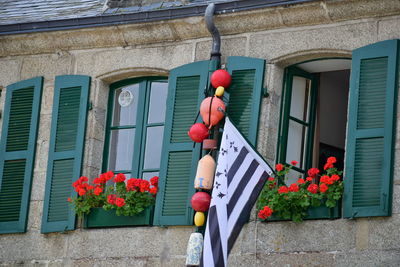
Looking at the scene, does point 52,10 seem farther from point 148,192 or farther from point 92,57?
point 148,192

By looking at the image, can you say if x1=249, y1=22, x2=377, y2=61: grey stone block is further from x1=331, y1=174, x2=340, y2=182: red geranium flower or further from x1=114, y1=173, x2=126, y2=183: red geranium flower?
x1=114, y1=173, x2=126, y2=183: red geranium flower

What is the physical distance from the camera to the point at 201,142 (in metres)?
14.0

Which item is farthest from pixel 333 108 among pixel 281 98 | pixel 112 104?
pixel 112 104

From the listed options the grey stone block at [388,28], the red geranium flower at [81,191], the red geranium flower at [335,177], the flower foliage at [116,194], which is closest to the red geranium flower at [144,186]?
the flower foliage at [116,194]

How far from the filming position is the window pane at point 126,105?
594 inches

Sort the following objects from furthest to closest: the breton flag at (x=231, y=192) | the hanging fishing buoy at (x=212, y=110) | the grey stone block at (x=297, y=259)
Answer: the hanging fishing buoy at (x=212, y=110) < the grey stone block at (x=297, y=259) < the breton flag at (x=231, y=192)

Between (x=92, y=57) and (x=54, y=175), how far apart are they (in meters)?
1.35

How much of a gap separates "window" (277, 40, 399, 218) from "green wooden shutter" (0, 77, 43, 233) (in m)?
2.81

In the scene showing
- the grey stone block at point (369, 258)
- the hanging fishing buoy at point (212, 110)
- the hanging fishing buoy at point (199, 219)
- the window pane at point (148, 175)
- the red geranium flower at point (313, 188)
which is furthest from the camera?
the window pane at point (148, 175)

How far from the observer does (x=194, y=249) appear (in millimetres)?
13148

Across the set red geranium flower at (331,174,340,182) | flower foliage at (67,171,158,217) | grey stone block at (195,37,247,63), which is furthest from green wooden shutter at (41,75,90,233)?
red geranium flower at (331,174,340,182)

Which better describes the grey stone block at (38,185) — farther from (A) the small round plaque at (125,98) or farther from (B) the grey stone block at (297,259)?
(B) the grey stone block at (297,259)

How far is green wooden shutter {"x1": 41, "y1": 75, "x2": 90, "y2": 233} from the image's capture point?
1477 centimetres

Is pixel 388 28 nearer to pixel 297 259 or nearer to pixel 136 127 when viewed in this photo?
pixel 297 259
